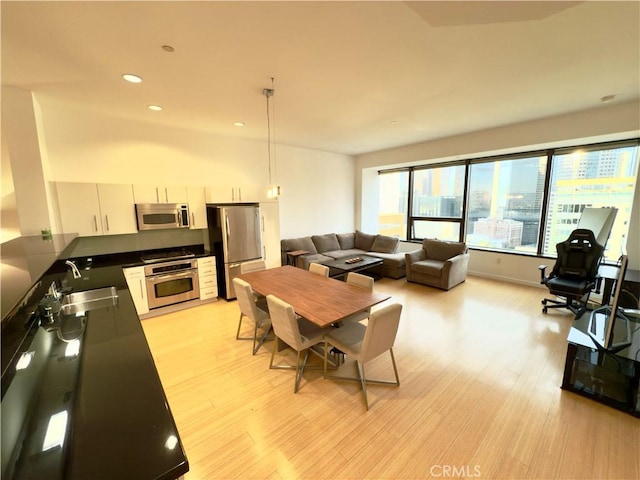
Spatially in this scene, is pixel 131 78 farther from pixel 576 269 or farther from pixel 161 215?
pixel 576 269

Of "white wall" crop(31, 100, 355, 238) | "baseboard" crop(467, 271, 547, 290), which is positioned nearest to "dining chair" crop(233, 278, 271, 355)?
"white wall" crop(31, 100, 355, 238)

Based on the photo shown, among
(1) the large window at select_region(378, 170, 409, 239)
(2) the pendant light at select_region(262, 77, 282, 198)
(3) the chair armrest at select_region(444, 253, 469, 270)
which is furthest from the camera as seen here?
(1) the large window at select_region(378, 170, 409, 239)

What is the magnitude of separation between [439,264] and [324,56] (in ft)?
13.6

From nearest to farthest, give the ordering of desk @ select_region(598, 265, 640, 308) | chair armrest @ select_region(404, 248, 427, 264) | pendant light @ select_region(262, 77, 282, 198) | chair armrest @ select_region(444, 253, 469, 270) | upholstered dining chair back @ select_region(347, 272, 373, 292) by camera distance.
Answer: upholstered dining chair back @ select_region(347, 272, 373, 292)
pendant light @ select_region(262, 77, 282, 198)
desk @ select_region(598, 265, 640, 308)
chair armrest @ select_region(444, 253, 469, 270)
chair armrest @ select_region(404, 248, 427, 264)

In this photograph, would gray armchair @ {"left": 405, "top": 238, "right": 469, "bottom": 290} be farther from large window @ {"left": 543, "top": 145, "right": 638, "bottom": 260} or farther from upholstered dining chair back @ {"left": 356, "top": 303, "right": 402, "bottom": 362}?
upholstered dining chair back @ {"left": 356, "top": 303, "right": 402, "bottom": 362}

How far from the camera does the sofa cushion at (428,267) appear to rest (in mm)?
4826

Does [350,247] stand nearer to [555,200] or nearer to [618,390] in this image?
[555,200]

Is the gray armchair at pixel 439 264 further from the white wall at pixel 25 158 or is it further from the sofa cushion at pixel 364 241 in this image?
the white wall at pixel 25 158

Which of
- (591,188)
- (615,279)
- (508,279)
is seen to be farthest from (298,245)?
(591,188)

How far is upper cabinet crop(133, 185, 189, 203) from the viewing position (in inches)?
148

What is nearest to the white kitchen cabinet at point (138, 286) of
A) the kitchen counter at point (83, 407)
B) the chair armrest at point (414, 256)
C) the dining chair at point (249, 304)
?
the dining chair at point (249, 304)

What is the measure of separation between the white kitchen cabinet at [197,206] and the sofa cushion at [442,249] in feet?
14.6

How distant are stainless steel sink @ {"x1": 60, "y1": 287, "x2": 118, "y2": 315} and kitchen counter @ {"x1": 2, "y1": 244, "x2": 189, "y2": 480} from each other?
1.70 ft

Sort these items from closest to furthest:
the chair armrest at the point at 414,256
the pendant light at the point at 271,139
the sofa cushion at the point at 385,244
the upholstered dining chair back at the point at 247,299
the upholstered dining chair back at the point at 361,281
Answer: the upholstered dining chair back at the point at 247,299, the upholstered dining chair back at the point at 361,281, the pendant light at the point at 271,139, the chair armrest at the point at 414,256, the sofa cushion at the point at 385,244
